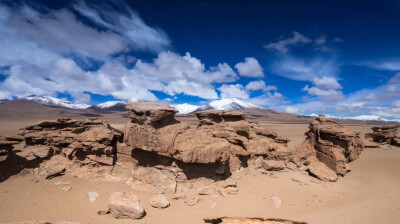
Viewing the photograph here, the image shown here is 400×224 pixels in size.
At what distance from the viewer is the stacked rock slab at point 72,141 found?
10.1 metres

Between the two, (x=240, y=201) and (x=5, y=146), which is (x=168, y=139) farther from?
(x=5, y=146)

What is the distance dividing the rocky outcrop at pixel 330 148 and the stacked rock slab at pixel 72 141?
12449 mm

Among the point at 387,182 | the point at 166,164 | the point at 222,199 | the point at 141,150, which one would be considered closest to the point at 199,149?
the point at 166,164

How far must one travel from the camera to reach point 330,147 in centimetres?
1359

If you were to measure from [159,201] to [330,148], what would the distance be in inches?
479

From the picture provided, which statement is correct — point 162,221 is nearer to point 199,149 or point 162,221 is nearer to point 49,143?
point 199,149

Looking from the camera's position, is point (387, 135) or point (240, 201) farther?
point (387, 135)

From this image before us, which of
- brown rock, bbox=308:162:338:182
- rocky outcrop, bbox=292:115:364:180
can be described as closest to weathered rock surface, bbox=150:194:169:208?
brown rock, bbox=308:162:338:182

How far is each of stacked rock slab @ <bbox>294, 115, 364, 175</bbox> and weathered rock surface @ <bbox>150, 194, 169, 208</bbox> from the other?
33.2 ft

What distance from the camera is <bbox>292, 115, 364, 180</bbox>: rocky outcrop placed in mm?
12773

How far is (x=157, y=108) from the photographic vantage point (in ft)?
32.1

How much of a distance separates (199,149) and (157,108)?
296cm

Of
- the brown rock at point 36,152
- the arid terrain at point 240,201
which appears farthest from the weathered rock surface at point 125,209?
the brown rock at point 36,152

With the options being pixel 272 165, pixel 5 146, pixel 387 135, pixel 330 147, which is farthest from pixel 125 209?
pixel 387 135
